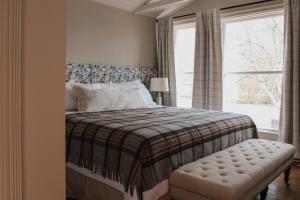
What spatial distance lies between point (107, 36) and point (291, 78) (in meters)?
2.74

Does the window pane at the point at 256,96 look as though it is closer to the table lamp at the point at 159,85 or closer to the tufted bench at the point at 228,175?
the table lamp at the point at 159,85

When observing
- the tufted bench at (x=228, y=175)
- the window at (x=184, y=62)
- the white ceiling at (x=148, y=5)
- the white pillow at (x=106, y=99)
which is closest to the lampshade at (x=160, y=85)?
the window at (x=184, y=62)

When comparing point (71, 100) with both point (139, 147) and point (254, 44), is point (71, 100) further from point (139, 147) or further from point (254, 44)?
point (254, 44)

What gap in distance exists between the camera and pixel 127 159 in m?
1.83

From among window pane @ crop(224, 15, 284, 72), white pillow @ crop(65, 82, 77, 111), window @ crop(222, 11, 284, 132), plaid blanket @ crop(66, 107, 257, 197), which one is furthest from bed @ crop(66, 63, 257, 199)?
window pane @ crop(224, 15, 284, 72)

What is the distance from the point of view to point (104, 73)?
4051 mm

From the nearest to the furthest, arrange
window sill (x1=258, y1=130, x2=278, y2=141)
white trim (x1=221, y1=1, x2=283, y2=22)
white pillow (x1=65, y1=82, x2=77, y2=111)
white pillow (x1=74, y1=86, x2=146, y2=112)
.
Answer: white pillow (x1=74, y1=86, x2=146, y2=112) < white pillow (x1=65, y1=82, x2=77, y2=111) < white trim (x1=221, y1=1, x2=283, y2=22) < window sill (x1=258, y1=130, x2=278, y2=141)

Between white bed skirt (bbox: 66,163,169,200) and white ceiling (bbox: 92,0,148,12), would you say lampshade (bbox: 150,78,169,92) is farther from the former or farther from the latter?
white bed skirt (bbox: 66,163,169,200)

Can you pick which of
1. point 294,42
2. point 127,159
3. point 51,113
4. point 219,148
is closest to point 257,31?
point 294,42

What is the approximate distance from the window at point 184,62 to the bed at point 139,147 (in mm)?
2109

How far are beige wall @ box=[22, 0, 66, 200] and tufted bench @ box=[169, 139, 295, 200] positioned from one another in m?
1.06

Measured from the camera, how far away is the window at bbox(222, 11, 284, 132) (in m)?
3.72

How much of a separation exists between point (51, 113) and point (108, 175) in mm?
1231

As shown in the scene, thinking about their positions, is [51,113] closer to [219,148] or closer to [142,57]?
[219,148]
